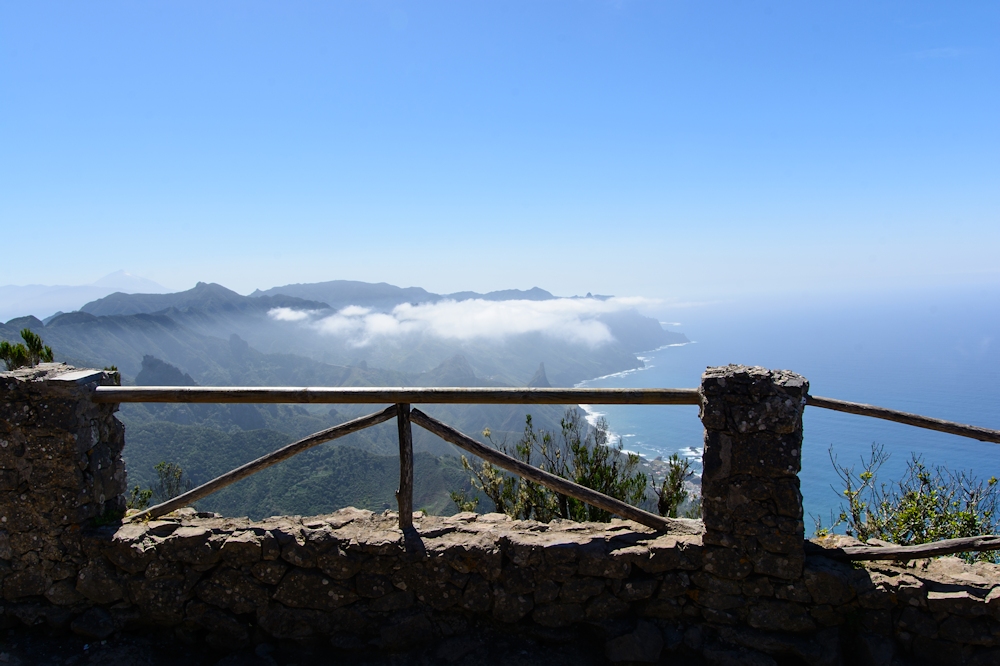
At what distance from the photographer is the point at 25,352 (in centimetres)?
843

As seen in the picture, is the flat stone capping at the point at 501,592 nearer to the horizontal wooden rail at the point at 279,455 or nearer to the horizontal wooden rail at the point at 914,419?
the horizontal wooden rail at the point at 279,455

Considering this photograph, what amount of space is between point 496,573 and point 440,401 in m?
1.05

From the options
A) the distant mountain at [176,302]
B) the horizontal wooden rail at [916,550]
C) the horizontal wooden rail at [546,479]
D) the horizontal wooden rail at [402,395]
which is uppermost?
the distant mountain at [176,302]

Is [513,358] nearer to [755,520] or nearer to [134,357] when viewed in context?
[134,357]

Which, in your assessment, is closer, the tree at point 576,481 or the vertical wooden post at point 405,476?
the vertical wooden post at point 405,476

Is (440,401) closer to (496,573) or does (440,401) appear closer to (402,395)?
(402,395)

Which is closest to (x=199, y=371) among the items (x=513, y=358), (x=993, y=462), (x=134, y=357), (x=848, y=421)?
(x=134, y=357)

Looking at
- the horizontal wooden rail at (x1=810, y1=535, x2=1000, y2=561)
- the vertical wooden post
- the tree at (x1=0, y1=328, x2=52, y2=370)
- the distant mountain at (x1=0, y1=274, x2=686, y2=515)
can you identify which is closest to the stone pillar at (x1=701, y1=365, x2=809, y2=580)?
the horizontal wooden rail at (x1=810, y1=535, x2=1000, y2=561)

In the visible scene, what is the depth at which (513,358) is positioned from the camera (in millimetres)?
188625

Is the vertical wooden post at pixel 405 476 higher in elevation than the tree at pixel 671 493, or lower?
higher

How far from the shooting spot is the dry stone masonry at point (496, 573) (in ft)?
9.19

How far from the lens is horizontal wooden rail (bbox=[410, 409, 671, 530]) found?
312cm


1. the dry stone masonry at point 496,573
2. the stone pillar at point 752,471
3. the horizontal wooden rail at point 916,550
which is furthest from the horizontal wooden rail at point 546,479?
the horizontal wooden rail at point 916,550

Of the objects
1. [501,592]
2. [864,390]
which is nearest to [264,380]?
[864,390]
